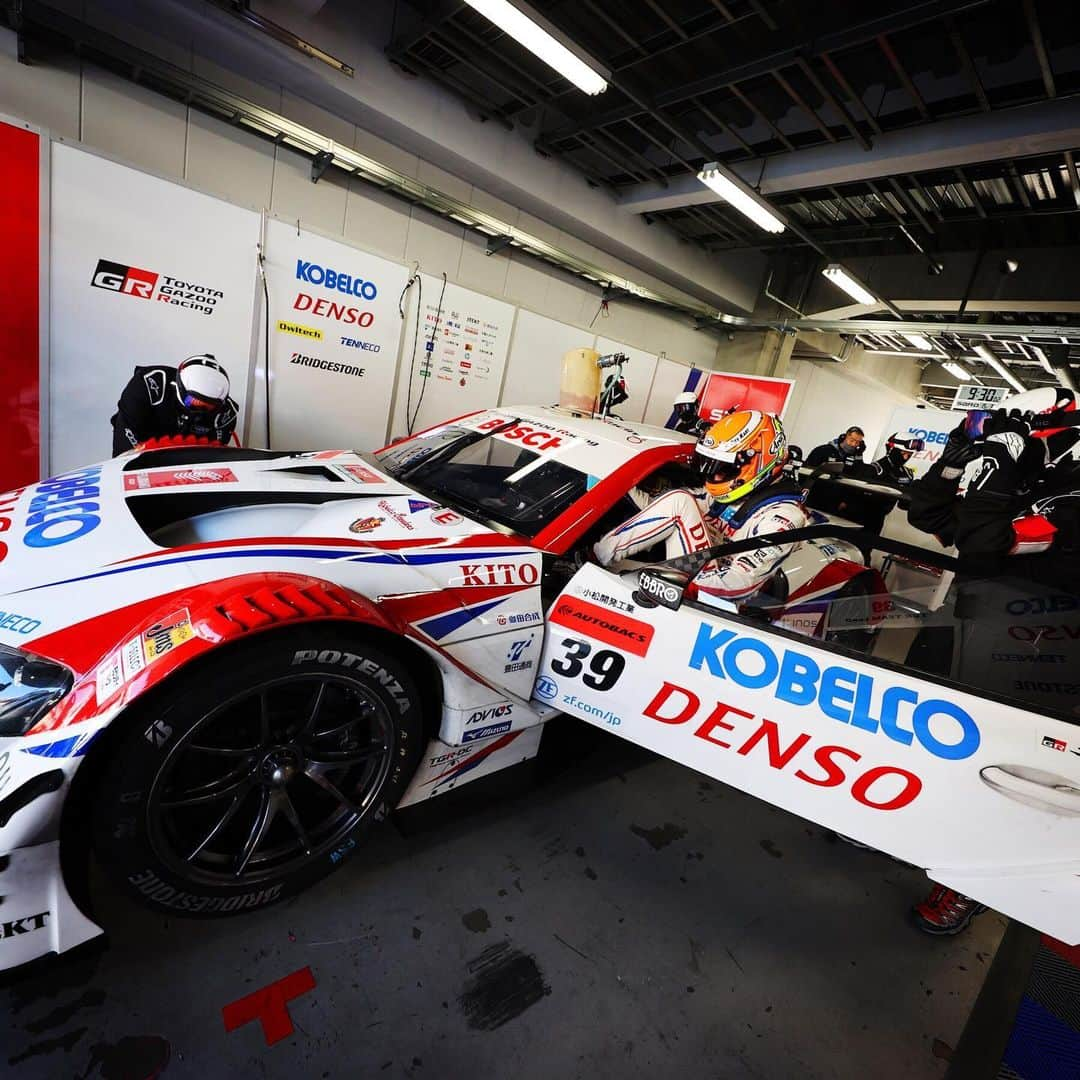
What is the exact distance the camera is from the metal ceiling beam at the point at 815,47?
2.96 meters

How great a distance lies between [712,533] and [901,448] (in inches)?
273

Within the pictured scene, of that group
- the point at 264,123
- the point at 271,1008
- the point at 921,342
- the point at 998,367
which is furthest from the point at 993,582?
the point at 998,367

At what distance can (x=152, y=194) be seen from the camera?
3.46 meters

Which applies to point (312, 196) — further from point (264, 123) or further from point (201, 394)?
point (201, 394)

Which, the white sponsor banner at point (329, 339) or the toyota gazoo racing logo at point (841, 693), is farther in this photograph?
the white sponsor banner at point (329, 339)

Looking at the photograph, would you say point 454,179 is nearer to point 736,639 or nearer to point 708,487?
point 708,487

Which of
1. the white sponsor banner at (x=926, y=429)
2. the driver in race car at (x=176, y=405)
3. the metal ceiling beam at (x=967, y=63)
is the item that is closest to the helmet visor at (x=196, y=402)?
the driver in race car at (x=176, y=405)

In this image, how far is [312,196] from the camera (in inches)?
186

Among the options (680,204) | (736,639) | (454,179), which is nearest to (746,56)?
(680,204)

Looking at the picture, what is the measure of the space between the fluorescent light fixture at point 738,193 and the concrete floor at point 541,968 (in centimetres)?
504

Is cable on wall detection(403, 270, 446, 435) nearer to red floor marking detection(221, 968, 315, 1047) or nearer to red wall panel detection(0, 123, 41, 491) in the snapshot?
red wall panel detection(0, 123, 41, 491)

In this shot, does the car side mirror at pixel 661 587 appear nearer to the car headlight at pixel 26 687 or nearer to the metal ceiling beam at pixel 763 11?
the car headlight at pixel 26 687

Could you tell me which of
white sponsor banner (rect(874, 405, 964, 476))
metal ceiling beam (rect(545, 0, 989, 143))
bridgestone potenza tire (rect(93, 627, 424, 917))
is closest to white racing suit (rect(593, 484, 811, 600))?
bridgestone potenza tire (rect(93, 627, 424, 917))

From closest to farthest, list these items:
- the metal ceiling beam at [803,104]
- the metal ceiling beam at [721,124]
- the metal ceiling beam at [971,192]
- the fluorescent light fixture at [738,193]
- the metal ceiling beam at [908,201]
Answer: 1. the metal ceiling beam at [803,104]
2. the metal ceiling beam at [721,124]
3. the fluorescent light fixture at [738,193]
4. the metal ceiling beam at [971,192]
5. the metal ceiling beam at [908,201]
